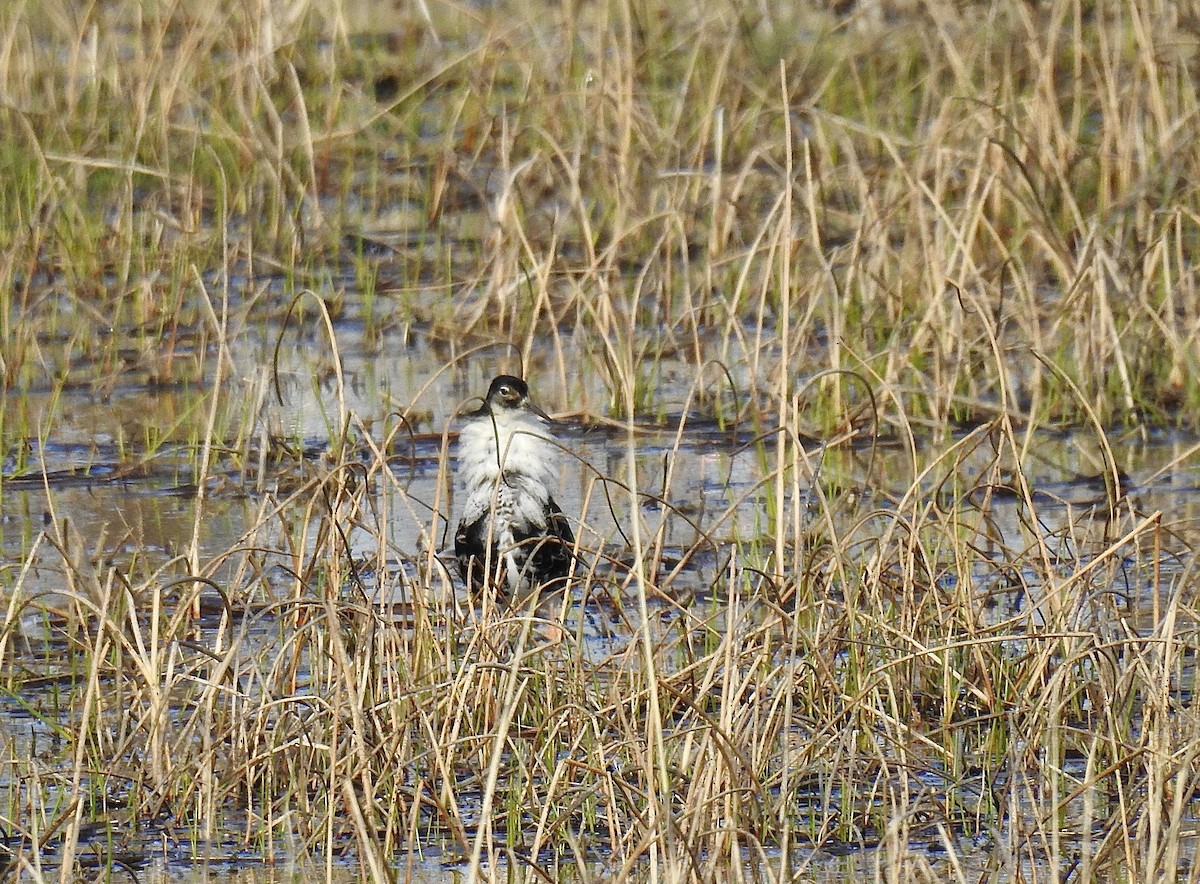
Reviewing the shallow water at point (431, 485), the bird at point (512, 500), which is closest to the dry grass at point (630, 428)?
the shallow water at point (431, 485)

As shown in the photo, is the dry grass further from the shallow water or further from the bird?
the bird

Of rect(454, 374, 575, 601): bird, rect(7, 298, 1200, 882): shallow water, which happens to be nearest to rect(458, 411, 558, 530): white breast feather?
rect(454, 374, 575, 601): bird

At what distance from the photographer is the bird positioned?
579 centimetres

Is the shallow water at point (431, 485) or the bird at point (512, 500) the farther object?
the bird at point (512, 500)

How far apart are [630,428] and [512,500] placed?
80.3 inches

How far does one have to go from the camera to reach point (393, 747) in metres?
4.11

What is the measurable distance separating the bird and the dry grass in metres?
0.15

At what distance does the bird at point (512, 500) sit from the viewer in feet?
19.0

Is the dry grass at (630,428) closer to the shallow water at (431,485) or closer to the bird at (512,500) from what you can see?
the shallow water at (431,485)

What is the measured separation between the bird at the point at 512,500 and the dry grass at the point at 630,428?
0.15 m

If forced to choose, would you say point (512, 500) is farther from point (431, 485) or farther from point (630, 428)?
point (630, 428)

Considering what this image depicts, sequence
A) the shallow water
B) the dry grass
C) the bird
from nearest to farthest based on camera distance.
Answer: the dry grass < the shallow water < the bird

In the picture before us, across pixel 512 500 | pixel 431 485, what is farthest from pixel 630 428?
pixel 431 485

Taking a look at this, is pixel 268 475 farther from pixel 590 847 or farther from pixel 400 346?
pixel 590 847
